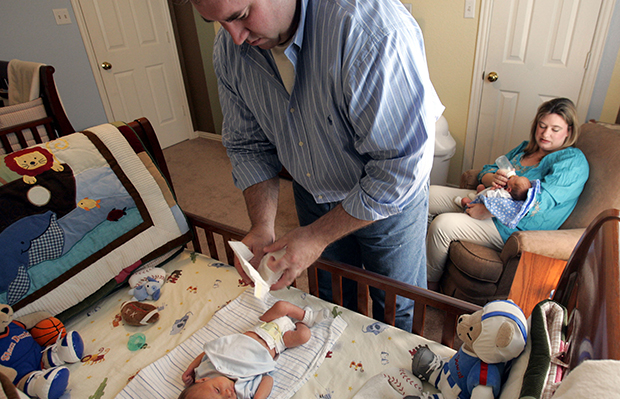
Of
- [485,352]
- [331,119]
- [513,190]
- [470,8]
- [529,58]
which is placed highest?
[470,8]

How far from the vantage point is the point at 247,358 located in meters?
1.09

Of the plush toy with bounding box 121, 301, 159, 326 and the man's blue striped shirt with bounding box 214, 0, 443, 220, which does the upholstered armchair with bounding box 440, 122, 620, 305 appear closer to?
the man's blue striped shirt with bounding box 214, 0, 443, 220

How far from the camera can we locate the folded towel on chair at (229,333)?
1.07 metres

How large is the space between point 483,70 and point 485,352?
6.87ft

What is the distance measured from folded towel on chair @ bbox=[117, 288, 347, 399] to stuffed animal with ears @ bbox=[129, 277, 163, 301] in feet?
0.85

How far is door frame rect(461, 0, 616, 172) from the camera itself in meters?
2.01

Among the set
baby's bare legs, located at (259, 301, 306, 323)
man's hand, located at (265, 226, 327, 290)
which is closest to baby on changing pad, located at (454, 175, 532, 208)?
baby's bare legs, located at (259, 301, 306, 323)

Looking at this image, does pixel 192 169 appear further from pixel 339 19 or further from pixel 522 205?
pixel 339 19

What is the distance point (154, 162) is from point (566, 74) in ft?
7.47

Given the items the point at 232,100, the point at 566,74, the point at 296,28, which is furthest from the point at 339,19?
the point at 566,74

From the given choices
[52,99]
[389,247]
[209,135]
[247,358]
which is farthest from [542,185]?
[209,135]

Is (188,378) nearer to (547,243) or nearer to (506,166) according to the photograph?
(547,243)

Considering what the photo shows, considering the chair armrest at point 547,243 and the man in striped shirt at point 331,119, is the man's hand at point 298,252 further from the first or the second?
the chair armrest at point 547,243

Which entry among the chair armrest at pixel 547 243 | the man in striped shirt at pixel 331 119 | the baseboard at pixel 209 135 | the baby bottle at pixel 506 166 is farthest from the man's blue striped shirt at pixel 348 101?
the baseboard at pixel 209 135
